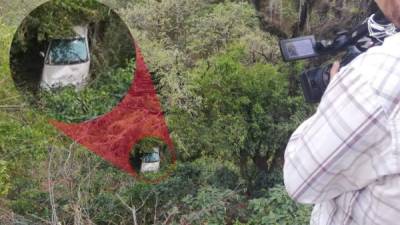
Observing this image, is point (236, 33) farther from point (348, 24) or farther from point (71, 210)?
point (71, 210)

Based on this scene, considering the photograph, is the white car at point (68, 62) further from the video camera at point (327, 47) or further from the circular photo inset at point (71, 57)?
the video camera at point (327, 47)

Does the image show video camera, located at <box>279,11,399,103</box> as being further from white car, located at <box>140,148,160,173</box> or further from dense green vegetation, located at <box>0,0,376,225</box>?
white car, located at <box>140,148,160,173</box>

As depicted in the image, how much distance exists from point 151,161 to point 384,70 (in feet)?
8.64

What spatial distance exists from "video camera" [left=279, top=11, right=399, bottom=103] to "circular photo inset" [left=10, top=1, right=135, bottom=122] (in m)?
1.06

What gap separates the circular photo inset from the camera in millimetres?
1794

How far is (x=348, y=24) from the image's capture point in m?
3.50

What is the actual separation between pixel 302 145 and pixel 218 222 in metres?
2.38

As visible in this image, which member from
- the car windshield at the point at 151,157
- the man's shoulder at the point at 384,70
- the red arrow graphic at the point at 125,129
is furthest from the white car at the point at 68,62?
the man's shoulder at the point at 384,70

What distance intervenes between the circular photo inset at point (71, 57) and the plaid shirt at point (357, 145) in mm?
1301

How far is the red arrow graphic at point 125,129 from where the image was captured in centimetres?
302

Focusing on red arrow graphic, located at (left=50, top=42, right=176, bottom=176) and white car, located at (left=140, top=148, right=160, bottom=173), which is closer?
red arrow graphic, located at (left=50, top=42, right=176, bottom=176)

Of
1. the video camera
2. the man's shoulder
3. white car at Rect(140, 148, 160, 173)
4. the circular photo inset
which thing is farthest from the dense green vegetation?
the man's shoulder

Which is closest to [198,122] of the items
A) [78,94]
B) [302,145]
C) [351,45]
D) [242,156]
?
Answer: [242,156]

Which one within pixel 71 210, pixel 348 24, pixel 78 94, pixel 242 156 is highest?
pixel 78 94
